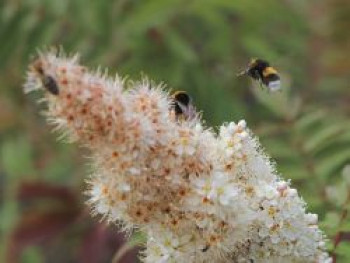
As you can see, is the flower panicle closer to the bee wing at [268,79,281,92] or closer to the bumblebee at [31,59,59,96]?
the bumblebee at [31,59,59,96]

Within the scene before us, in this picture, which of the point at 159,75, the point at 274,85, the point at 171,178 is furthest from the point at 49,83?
the point at 159,75

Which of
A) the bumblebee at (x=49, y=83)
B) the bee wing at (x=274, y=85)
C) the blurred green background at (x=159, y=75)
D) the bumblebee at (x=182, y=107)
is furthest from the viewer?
the blurred green background at (x=159, y=75)

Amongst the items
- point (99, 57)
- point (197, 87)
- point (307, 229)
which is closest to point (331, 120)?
point (197, 87)

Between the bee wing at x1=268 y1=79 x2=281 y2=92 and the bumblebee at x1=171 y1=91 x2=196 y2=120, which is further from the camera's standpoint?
the bee wing at x1=268 y1=79 x2=281 y2=92

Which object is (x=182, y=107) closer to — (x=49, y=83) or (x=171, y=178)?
(x=171, y=178)

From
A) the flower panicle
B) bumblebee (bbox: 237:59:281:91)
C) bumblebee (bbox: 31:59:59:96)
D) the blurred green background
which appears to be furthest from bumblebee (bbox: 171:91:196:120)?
the blurred green background

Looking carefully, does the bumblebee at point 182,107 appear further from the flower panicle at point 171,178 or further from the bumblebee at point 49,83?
the bumblebee at point 49,83

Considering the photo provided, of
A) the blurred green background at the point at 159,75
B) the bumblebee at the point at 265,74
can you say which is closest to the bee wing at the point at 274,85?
the bumblebee at the point at 265,74
